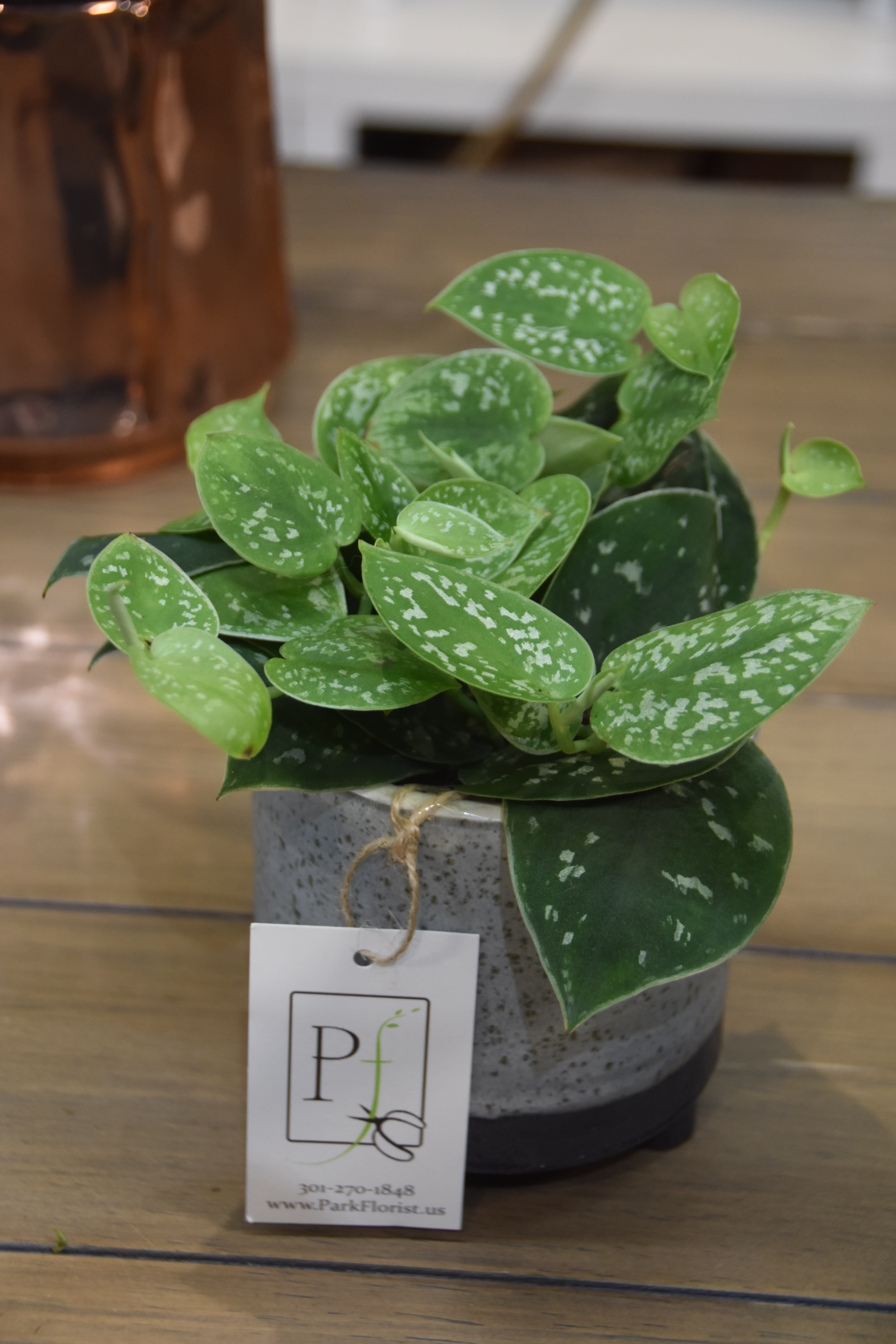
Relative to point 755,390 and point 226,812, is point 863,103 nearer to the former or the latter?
point 755,390

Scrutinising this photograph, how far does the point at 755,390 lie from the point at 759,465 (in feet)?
0.39

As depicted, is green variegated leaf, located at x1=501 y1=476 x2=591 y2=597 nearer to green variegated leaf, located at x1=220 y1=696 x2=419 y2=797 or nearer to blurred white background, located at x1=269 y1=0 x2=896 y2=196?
green variegated leaf, located at x1=220 y1=696 x2=419 y2=797

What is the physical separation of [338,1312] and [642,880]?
18cm

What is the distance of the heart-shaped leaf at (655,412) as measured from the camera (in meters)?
0.44

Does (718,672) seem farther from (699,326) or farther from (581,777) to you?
(699,326)

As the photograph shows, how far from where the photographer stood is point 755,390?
100 centimetres

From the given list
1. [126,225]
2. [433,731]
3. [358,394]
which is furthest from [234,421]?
[126,225]

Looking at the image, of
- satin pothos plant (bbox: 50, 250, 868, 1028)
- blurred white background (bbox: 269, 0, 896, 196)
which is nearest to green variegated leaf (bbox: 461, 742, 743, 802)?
satin pothos plant (bbox: 50, 250, 868, 1028)

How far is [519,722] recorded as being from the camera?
394 mm

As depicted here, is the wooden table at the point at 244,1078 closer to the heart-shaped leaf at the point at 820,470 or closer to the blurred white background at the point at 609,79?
the heart-shaped leaf at the point at 820,470

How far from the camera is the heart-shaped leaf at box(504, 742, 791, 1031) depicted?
348 mm

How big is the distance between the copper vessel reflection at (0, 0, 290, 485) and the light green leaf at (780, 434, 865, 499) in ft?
1.66

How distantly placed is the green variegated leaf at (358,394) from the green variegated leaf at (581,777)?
0.50 feet

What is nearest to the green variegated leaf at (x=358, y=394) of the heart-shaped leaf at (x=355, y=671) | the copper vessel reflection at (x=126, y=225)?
the heart-shaped leaf at (x=355, y=671)
